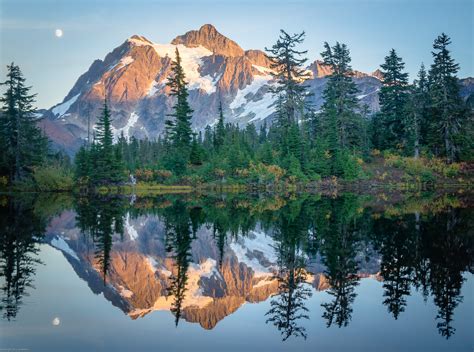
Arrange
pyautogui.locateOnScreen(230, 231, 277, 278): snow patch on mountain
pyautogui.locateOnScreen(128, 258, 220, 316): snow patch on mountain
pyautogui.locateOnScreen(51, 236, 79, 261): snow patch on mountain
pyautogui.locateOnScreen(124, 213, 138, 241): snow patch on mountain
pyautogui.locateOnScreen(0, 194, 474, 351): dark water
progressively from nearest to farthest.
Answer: pyautogui.locateOnScreen(0, 194, 474, 351): dark water
pyautogui.locateOnScreen(128, 258, 220, 316): snow patch on mountain
pyautogui.locateOnScreen(230, 231, 277, 278): snow patch on mountain
pyautogui.locateOnScreen(51, 236, 79, 261): snow patch on mountain
pyautogui.locateOnScreen(124, 213, 138, 241): snow patch on mountain

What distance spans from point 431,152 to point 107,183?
43.7 meters

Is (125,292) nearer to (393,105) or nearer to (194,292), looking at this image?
(194,292)

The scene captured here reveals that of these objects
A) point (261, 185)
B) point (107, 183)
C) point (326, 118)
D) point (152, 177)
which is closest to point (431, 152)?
point (326, 118)

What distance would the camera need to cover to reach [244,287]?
1323 centimetres

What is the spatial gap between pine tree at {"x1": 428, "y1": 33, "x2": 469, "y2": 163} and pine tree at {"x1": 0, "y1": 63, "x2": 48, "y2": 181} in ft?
173

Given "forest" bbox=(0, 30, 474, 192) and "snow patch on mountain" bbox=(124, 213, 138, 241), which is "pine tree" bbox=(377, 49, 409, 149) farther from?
"snow patch on mountain" bbox=(124, 213, 138, 241)

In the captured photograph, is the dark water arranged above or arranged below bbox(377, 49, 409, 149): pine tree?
below

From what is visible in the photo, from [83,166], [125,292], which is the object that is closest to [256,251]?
[125,292]

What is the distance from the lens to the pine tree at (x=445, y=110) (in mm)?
62906

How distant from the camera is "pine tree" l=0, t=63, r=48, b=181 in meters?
61.2

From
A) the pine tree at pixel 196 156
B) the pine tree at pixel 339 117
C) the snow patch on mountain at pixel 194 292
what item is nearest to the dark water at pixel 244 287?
the snow patch on mountain at pixel 194 292

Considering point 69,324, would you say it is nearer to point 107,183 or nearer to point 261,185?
point 261,185

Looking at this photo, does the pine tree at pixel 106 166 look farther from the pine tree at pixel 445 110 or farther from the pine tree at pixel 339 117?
the pine tree at pixel 445 110

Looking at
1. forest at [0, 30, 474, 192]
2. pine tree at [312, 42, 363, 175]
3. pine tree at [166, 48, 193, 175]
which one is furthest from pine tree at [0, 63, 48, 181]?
pine tree at [312, 42, 363, 175]
